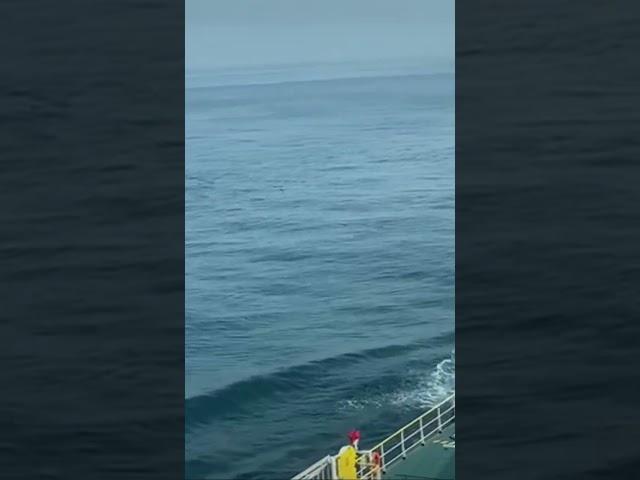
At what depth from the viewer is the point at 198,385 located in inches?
168

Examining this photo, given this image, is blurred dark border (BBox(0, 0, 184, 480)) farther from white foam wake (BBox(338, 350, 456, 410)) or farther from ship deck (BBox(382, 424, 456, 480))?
ship deck (BBox(382, 424, 456, 480))

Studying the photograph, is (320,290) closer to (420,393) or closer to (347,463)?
(420,393)

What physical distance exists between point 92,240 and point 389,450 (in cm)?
134

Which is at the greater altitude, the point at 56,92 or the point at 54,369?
the point at 56,92

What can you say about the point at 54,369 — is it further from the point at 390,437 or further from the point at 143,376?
the point at 390,437

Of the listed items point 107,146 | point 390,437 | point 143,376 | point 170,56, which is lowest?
point 390,437

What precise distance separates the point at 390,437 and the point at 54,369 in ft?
4.12

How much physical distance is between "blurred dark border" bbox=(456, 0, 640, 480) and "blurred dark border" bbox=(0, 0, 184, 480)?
1.01m

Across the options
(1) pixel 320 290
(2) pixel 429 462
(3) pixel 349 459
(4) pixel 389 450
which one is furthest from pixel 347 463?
(1) pixel 320 290

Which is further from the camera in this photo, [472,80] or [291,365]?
[291,365]

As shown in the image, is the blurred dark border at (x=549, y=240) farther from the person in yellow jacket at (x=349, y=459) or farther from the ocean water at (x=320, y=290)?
the person in yellow jacket at (x=349, y=459)

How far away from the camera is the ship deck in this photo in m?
4.29

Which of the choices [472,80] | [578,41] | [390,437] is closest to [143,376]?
[390,437]

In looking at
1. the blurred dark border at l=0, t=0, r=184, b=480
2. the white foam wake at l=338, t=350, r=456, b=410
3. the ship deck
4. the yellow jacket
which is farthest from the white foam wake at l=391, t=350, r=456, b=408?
the blurred dark border at l=0, t=0, r=184, b=480
